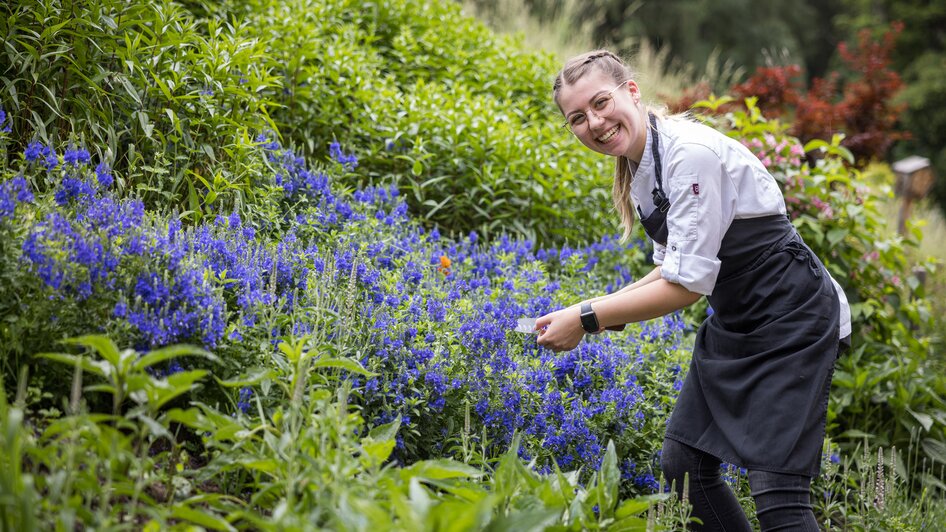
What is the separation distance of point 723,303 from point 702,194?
0.41 metres

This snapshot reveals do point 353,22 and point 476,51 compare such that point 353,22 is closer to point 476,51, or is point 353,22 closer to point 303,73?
point 476,51

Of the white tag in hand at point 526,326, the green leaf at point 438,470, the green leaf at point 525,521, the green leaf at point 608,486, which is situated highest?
the green leaf at point 525,521

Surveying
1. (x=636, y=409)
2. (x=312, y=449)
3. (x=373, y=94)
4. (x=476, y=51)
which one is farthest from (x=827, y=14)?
(x=312, y=449)

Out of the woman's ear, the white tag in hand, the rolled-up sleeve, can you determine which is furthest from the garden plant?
the woman's ear

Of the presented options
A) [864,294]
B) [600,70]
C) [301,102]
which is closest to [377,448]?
[600,70]

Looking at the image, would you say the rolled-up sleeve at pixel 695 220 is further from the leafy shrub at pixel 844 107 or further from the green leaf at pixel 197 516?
the leafy shrub at pixel 844 107

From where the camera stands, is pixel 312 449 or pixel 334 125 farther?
pixel 334 125

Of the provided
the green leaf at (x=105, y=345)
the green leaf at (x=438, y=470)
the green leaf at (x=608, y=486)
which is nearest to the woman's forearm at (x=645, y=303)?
the green leaf at (x=608, y=486)

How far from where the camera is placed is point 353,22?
5.79 m

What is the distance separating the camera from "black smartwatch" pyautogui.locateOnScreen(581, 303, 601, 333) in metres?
2.24

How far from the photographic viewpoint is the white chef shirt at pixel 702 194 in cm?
212

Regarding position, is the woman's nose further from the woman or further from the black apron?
the black apron

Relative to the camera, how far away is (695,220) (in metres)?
2.12

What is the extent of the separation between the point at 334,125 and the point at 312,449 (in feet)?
9.01
